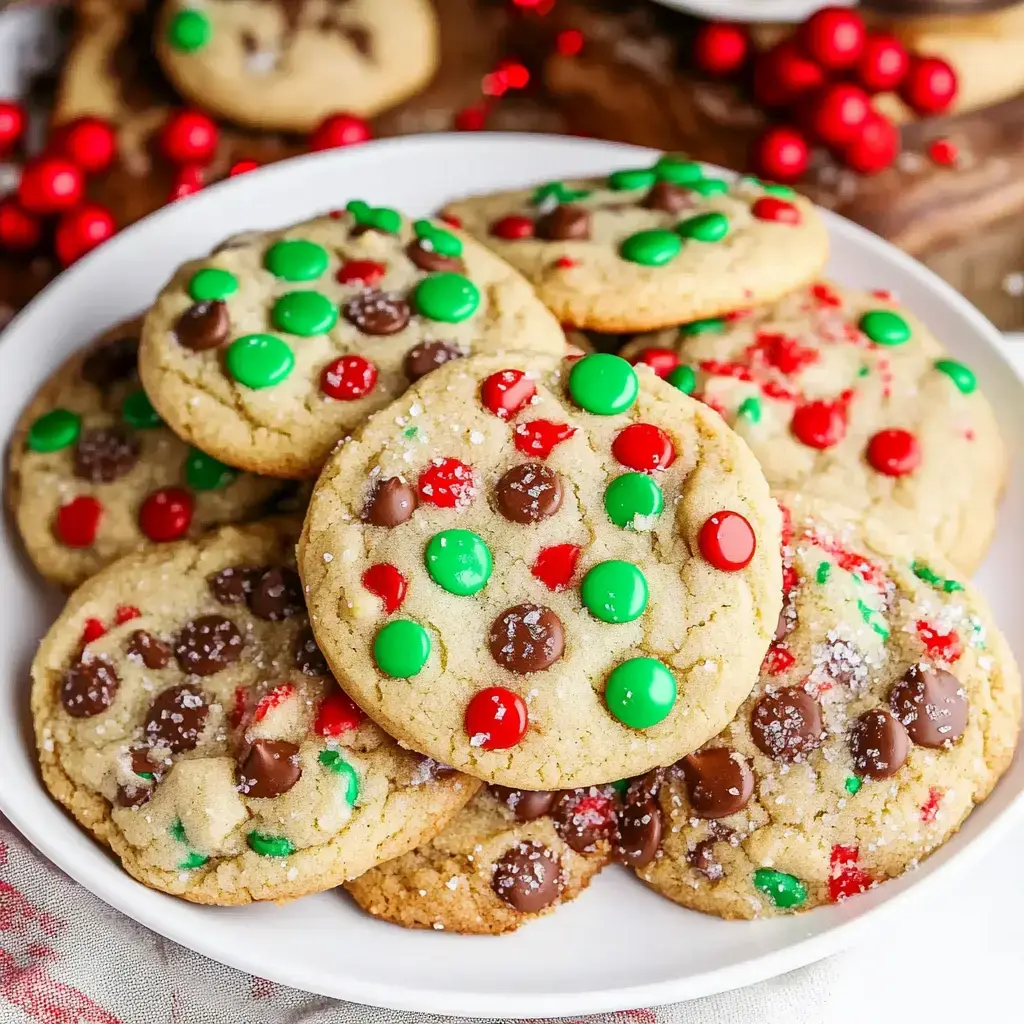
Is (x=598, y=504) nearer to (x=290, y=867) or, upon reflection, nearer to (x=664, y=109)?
(x=290, y=867)

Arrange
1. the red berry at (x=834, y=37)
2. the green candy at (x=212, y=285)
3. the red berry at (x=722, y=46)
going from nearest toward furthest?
the green candy at (x=212, y=285)
the red berry at (x=834, y=37)
the red berry at (x=722, y=46)

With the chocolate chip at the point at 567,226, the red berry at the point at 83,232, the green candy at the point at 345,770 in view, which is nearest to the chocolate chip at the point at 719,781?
the green candy at the point at 345,770

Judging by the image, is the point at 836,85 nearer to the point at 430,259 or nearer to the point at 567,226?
the point at 567,226

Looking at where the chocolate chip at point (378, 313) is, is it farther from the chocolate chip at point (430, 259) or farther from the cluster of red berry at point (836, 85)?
the cluster of red berry at point (836, 85)

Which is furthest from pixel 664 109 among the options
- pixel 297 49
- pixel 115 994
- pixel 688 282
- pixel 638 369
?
pixel 115 994

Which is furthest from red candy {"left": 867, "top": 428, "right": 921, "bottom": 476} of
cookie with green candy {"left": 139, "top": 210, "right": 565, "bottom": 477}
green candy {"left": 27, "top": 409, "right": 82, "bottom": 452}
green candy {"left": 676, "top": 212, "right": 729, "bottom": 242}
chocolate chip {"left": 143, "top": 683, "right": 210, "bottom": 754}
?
green candy {"left": 27, "top": 409, "right": 82, "bottom": 452}
